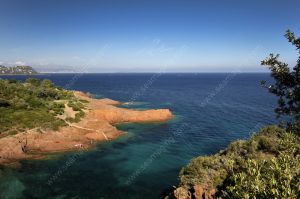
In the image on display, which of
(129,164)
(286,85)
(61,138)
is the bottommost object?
(129,164)

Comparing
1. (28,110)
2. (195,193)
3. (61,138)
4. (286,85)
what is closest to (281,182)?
(286,85)

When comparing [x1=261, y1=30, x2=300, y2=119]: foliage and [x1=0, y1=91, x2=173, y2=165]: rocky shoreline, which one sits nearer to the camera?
[x1=261, y1=30, x2=300, y2=119]: foliage

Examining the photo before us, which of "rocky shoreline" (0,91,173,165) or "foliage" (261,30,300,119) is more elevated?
"foliage" (261,30,300,119)

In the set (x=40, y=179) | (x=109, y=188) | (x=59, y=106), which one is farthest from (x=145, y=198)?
(x=59, y=106)

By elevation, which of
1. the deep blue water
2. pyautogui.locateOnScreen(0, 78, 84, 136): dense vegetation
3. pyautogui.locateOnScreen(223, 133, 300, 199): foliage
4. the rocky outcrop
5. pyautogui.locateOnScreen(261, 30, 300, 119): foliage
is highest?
pyautogui.locateOnScreen(261, 30, 300, 119): foliage

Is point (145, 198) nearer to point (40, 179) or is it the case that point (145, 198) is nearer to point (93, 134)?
point (40, 179)

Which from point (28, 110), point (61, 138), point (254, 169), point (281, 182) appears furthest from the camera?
point (28, 110)

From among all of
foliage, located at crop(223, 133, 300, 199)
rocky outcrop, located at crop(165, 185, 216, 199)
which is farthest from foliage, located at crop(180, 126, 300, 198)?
rocky outcrop, located at crop(165, 185, 216, 199)

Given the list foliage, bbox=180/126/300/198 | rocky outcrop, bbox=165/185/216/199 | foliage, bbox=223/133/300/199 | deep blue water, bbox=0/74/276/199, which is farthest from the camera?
deep blue water, bbox=0/74/276/199

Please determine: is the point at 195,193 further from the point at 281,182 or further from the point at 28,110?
the point at 28,110

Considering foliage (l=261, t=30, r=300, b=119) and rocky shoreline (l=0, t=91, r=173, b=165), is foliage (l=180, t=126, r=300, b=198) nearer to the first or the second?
foliage (l=261, t=30, r=300, b=119)

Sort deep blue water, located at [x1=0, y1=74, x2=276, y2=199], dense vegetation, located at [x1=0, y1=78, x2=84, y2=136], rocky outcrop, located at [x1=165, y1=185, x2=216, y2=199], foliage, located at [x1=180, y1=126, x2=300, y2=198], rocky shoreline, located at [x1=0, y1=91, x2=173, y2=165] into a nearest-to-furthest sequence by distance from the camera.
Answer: foliage, located at [x1=180, y1=126, x2=300, y2=198] < rocky outcrop, located at [x1=165, y1=185, x2=216, y2=199] < deep blue water, located at [x1=0, y1=74, x2=276, y2=199] < rocky shoreline, located at [x1=0, y1=91, x2=173, y2=165] < dense vegetation, located at [x1=0, y1=78, x2=84, y2=136]
